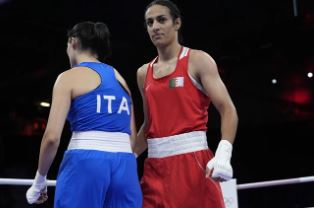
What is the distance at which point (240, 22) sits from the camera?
20.2 ft

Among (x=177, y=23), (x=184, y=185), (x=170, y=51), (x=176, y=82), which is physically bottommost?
(x=184, y=185)

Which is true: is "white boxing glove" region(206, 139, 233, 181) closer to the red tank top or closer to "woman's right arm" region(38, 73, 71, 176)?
the red tank top

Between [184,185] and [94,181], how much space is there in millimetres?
346

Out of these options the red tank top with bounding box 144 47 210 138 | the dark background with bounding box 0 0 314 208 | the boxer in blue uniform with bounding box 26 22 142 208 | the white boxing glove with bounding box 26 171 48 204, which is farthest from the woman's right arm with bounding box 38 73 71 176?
the dark background with bounding box 0 0 314 208

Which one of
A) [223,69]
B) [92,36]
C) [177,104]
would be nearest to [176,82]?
[177,104]

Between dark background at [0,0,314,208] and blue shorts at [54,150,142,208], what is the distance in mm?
3453

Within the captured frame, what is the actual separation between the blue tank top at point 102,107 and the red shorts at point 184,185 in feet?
0.71

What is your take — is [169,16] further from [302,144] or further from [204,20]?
[302,144]

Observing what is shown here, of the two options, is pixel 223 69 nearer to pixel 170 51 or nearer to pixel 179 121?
pixel 170 51

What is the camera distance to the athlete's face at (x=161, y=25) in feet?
6.23

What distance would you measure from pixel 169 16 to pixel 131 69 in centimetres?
533

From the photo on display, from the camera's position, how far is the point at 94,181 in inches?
61.6

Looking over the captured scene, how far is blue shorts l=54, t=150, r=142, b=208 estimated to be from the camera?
5.13 feet

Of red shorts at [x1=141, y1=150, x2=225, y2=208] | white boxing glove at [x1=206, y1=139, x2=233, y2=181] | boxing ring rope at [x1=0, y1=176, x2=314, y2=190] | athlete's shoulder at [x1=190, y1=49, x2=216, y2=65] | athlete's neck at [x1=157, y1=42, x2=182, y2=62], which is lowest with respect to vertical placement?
boxing ring rope at [x1=0, y1=176, x2=314, y2=190]
